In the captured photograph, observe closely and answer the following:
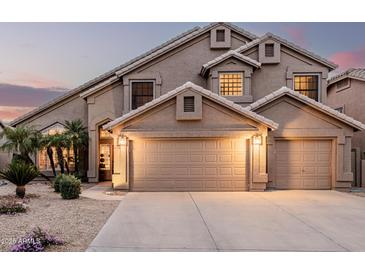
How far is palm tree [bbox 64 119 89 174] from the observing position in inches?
579

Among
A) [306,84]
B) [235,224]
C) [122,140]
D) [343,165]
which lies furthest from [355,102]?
[122,140]

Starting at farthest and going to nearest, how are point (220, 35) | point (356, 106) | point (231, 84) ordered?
point (220, 35) → point (356, 106) → point (231, 84)

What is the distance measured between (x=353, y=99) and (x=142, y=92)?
12.8 metres

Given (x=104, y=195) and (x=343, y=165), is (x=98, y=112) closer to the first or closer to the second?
(x=104, y=195)

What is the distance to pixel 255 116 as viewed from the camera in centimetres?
1196

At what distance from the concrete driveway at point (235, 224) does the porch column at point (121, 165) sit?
1239mm

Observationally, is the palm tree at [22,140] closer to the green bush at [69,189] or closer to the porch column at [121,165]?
the green bush at [69,189]

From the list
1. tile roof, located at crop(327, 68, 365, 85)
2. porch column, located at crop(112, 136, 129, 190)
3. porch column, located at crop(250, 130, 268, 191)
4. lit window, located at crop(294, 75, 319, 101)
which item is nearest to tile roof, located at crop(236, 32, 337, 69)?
lit window, located at crop(294, 75, 319, 101)

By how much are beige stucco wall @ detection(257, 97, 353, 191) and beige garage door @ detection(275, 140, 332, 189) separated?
10.3 inches

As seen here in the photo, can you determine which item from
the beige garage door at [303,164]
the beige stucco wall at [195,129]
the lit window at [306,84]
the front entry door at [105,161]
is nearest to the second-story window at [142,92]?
the front entry door at [105,161]

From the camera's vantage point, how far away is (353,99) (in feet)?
54.6

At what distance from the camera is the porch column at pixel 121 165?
39.6 ft

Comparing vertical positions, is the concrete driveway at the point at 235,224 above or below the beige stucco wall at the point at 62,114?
below

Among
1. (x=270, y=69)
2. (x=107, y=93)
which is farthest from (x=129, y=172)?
(x=270, y=69)
